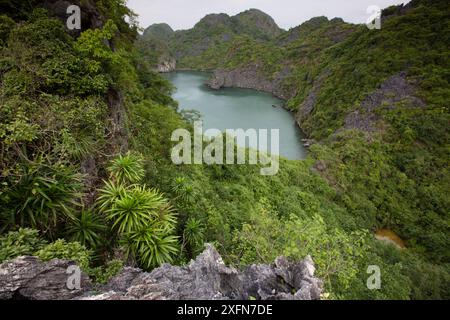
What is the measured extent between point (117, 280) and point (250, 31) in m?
179

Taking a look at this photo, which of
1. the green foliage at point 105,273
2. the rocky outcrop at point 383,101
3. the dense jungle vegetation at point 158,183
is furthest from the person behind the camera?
the rocky outcrop at point 383,101

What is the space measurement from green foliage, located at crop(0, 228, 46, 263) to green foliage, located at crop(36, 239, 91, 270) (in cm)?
18

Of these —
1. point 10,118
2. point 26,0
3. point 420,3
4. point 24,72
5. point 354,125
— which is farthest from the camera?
point 420,3

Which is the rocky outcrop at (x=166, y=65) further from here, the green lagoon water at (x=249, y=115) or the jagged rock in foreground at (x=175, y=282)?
the jagged rock in foreground at (x=175, y=282)

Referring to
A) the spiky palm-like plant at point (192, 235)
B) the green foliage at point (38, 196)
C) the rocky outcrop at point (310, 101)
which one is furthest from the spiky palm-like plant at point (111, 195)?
the rocky outcrop at point (310, 101)

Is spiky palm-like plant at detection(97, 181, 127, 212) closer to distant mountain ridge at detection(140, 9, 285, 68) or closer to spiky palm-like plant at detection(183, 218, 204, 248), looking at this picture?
spiky palm-like plant at detection(183, 218, 204, 248)

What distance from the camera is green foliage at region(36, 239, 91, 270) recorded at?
4.86 meters

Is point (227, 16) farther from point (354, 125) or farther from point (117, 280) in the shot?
point (117, 280)

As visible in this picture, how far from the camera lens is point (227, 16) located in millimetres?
164875

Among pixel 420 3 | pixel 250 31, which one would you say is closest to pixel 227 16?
pixel 250 31

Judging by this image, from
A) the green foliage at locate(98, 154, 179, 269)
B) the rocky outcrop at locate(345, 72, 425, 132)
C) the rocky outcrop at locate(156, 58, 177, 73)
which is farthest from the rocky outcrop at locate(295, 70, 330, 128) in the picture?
the rocky outcrop at locate(156, 58, 177, 73)

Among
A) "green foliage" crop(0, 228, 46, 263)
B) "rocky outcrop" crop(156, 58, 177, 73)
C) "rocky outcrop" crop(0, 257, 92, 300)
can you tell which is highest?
"rocky outcrop" crop(156, 58, 177, 73)

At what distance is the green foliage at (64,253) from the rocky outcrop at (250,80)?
71.6 metres

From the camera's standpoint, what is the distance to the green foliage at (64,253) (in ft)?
15.9
